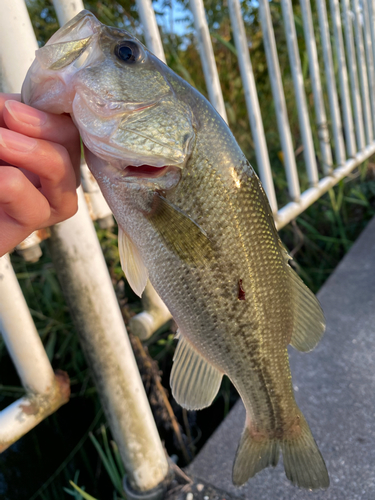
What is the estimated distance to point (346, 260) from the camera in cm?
261

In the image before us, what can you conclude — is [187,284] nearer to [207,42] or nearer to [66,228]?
[66,228]

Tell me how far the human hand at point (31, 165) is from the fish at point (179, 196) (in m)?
0.04

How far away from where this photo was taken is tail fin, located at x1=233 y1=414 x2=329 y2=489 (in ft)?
3.47

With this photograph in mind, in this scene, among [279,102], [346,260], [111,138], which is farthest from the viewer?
[346,260]

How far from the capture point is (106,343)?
1336mm

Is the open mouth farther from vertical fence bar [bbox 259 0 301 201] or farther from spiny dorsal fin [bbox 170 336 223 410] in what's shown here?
vertical fence bar [bbox 259 0 301 201]

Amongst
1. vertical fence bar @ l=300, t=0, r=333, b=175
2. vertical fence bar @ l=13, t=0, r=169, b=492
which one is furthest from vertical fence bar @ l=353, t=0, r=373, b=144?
vertical fence bar @ l=13, t=0, r=169, b=492

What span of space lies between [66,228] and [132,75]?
53 centimetres

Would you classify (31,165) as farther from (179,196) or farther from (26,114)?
(179,196)

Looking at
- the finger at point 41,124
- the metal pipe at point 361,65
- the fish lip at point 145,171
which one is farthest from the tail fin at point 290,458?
the metal pipe at point 361,65

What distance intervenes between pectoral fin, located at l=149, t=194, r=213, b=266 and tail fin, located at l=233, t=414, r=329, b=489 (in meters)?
0.57

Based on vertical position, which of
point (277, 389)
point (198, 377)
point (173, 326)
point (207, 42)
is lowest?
point (173, 326)

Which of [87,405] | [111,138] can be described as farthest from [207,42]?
[87,405]

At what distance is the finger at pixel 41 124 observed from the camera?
68cm
